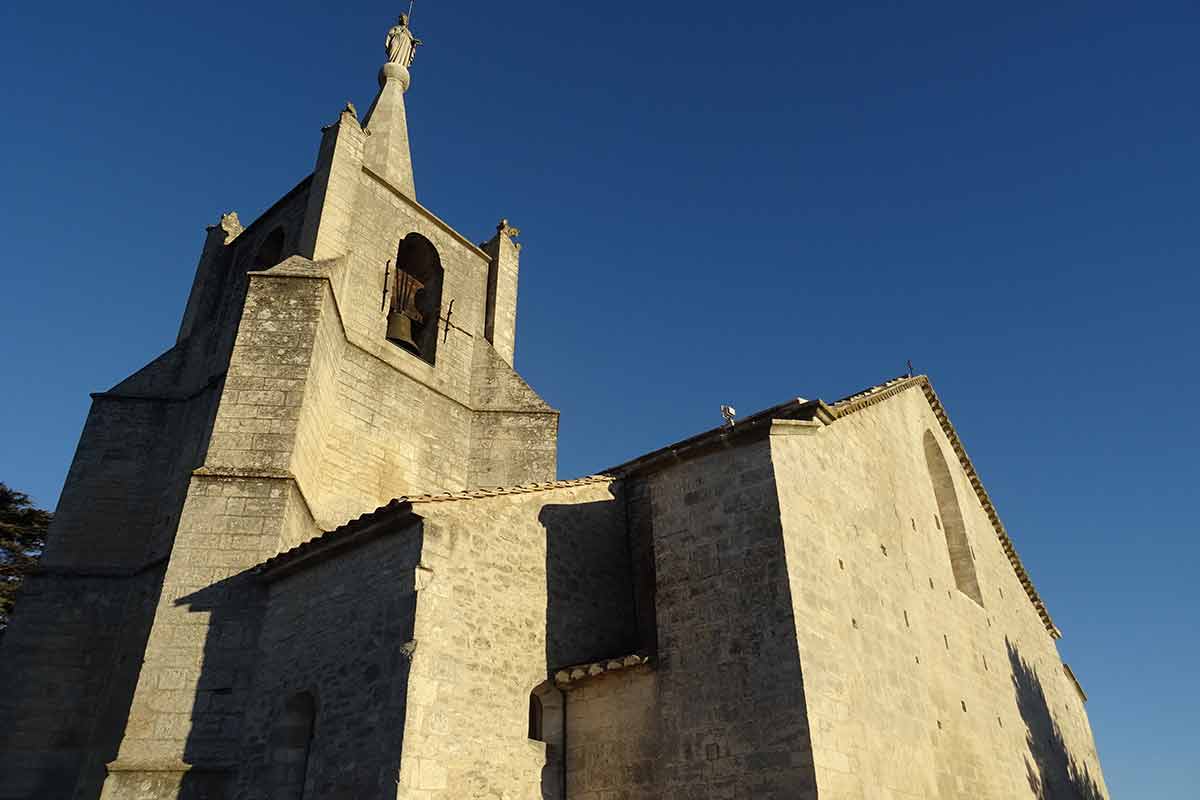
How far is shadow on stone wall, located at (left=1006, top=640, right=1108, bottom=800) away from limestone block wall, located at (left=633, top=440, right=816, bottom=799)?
721cm

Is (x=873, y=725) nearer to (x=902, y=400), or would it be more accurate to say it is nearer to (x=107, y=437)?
(x=902, y=400)

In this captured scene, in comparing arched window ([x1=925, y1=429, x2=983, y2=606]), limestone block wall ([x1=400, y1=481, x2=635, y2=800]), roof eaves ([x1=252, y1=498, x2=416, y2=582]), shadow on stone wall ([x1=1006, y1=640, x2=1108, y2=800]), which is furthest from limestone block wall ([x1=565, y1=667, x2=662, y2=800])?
shadow on stone wall ([x1=1006, y1=640, x2=1108, y2=800])

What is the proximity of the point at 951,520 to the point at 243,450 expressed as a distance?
11209mm

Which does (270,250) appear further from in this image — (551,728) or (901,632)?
(901,632)

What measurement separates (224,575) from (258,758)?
211 centimetres

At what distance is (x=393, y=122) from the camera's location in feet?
57.3

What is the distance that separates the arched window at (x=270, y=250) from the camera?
1462 cm

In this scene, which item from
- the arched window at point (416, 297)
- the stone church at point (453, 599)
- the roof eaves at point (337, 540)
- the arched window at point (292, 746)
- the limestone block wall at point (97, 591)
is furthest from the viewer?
the arched window at point (416, 297)

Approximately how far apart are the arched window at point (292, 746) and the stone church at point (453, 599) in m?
0.03

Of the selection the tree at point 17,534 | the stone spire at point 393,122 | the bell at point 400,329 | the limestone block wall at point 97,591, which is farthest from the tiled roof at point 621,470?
the tree at point 17,534

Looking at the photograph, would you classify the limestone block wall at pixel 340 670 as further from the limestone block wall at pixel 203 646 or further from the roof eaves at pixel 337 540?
the limestone block wall at pixel 203 646

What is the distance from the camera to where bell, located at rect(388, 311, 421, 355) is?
1433 centimetres

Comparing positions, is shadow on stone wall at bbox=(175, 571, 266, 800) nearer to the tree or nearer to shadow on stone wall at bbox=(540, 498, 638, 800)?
shadow on stone wall at bbox=(540, 498, 638, 800)

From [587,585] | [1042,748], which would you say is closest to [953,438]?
[1042,748]
